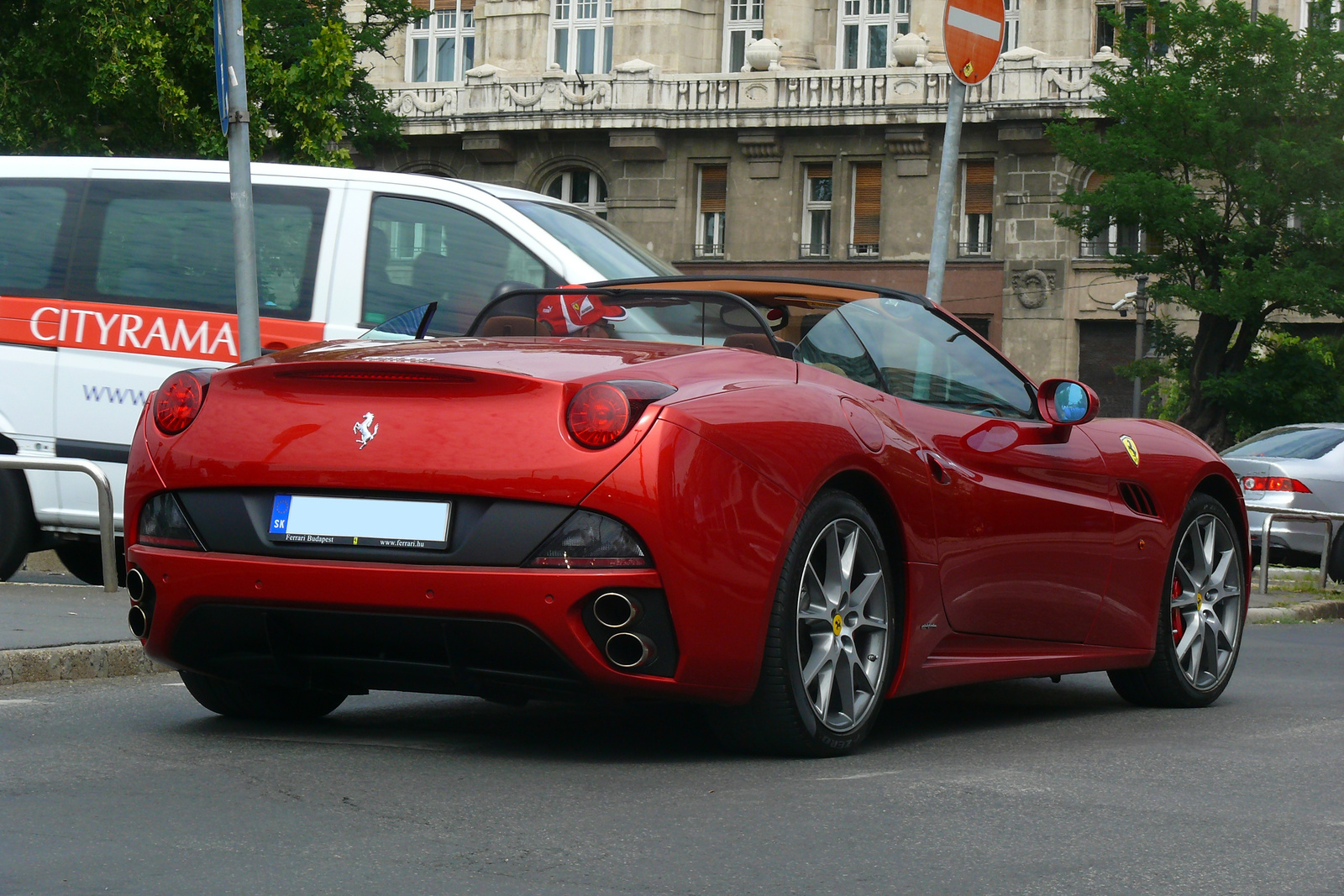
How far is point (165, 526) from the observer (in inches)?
200

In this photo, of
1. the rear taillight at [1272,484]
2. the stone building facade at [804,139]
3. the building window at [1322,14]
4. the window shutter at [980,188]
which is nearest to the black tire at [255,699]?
the rear taillight at [1272,484]

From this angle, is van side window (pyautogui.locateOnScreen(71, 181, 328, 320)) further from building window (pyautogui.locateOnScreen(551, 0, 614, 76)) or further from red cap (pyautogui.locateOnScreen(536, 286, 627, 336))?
building window (pyautogui.locateOnScreen(551, 0, 614, 76))

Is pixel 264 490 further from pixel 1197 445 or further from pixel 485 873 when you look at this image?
pixel 1197 445

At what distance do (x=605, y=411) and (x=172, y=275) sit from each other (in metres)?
5.76

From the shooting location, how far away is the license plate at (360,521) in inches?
187

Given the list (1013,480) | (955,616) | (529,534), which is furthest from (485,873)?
(1013,480)

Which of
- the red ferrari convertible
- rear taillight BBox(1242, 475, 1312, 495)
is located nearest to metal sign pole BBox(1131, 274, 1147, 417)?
rear taillight BBox(1242, 475, 1312, 495)

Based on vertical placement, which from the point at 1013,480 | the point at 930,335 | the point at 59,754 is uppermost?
the point at 930,335

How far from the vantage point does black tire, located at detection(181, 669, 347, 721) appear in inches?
223

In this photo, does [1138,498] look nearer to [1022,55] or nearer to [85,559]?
[85,559]

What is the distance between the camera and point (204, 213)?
9.98m

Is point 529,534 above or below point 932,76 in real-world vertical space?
below

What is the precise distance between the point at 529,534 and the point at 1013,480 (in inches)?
79.1

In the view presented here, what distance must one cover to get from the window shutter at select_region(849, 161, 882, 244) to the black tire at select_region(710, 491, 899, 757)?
40.3m
